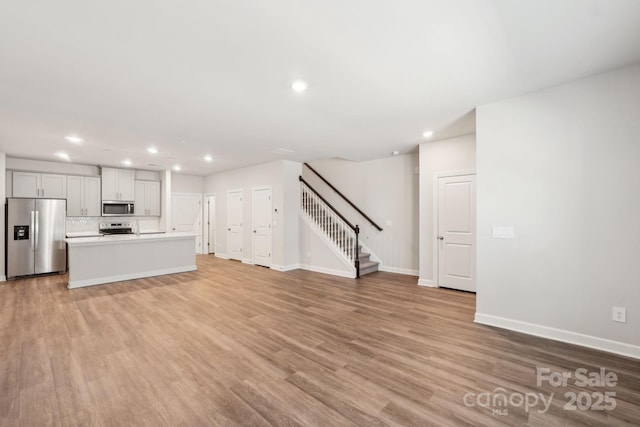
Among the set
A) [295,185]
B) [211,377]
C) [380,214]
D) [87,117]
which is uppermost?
[87,117]

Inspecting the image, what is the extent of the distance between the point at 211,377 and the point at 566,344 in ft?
11.8

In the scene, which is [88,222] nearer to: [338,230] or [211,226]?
[211,226]

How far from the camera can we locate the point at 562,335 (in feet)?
9.62

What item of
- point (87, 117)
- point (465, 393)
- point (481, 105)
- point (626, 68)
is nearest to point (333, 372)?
point (465, 393)

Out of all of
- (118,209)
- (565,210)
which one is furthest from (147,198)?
(565,210)

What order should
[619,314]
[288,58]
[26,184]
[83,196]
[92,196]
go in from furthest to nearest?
[92,196] → [83,196] → [26,184] → [619,314] → [288,58]

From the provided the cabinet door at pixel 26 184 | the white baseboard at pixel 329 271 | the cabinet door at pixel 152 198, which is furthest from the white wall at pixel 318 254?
the cabinet door at pixel 26 184

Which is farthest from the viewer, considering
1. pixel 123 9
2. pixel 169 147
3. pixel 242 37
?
pixel 169 147

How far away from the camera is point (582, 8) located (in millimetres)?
1814

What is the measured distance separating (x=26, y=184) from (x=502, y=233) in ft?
32.4

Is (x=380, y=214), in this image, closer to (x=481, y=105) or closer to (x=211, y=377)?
(x=481, y=105)

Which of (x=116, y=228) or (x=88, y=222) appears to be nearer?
(x=88, y=222)

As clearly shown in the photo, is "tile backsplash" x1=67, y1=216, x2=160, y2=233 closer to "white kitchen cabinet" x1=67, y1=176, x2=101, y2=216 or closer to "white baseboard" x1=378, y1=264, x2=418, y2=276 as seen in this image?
"white kitchen cabinet" x1=67, y1=176, x2=101, y2=216

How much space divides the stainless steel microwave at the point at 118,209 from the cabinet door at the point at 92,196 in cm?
15
